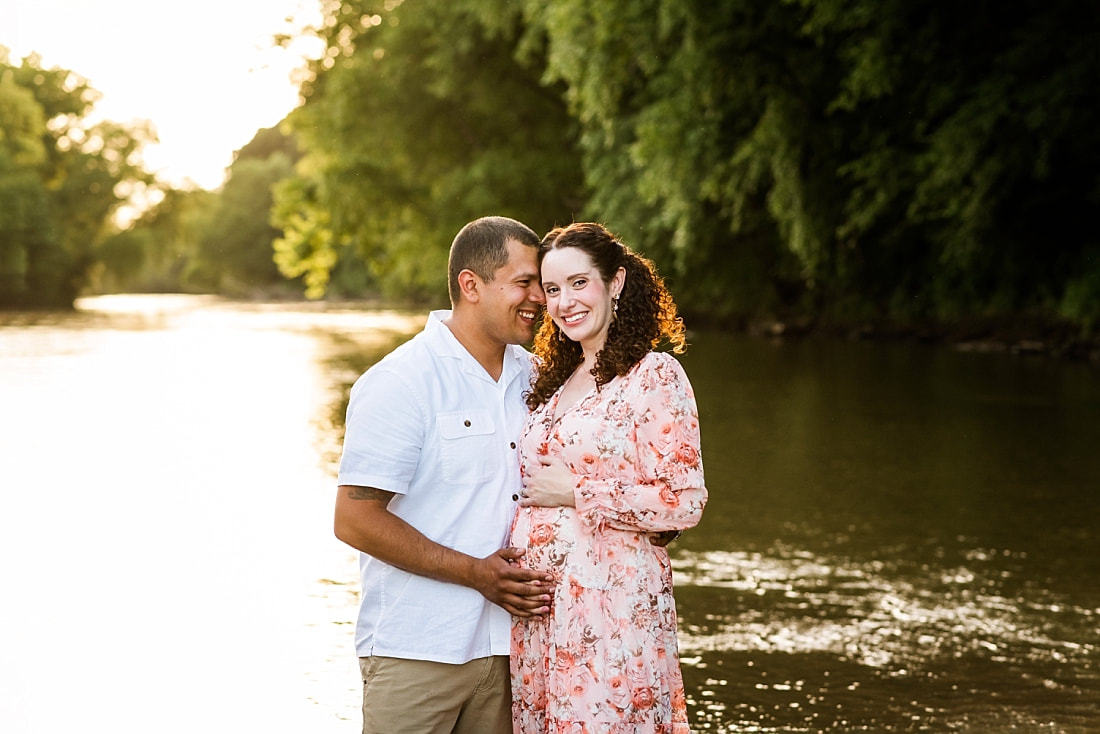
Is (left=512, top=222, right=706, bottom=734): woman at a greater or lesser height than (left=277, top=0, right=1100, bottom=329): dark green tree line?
lesser

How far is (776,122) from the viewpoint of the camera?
21.2 meters

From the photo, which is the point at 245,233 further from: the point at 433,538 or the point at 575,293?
the point at 433,538

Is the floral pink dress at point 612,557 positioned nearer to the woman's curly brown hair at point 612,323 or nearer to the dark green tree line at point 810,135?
the woman's curly brown hair at point 612,323

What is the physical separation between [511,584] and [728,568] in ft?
17.4

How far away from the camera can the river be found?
5.99 metres

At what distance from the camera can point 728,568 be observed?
8430 millimetres

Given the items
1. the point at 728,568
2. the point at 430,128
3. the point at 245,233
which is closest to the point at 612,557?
the point at 728,568

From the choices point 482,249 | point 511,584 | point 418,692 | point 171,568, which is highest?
point 482,249

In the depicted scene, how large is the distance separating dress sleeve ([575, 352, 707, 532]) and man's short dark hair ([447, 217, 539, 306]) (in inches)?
19.6

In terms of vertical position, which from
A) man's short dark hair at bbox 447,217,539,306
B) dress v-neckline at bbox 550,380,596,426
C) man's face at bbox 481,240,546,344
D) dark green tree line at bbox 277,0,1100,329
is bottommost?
dress v-neckline at bbox 550,380,596,426

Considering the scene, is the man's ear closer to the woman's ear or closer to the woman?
the woman

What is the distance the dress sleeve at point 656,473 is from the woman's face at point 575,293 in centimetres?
22

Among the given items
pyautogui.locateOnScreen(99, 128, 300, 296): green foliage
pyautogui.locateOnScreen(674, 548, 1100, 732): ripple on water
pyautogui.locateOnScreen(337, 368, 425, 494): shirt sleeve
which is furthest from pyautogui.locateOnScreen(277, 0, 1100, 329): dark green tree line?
pyautogui.locateOnScreen(99, 128, 300, 296): green foliage

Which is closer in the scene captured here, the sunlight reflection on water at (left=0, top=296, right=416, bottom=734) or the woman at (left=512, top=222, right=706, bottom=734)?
the woman at (left=512, top=222, right=706, bottom=734)
